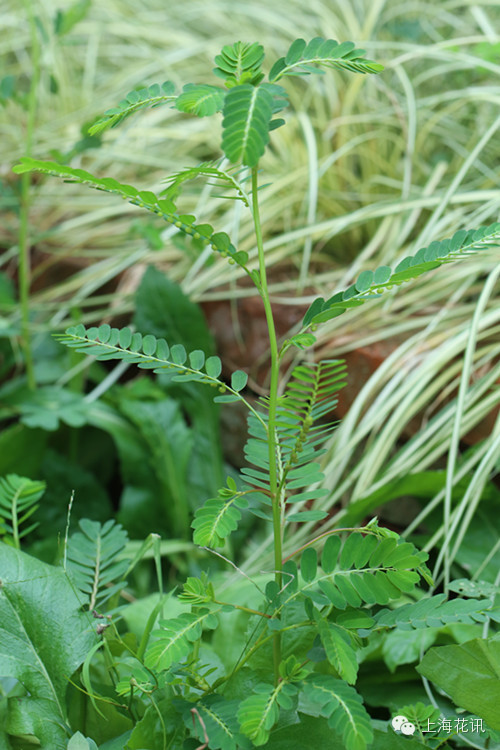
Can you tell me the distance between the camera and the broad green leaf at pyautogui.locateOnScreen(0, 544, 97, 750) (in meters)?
0.58

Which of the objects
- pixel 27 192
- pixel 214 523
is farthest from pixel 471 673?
pixel 27 192

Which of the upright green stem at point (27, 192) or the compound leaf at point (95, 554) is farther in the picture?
the upright green stem at point (27, 192)

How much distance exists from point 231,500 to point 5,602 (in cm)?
24

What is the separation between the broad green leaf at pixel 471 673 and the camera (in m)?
0.55

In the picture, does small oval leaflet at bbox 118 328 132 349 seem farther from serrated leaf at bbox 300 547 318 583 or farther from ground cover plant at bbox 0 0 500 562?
ground cover plant at bbox 0 0 500 562

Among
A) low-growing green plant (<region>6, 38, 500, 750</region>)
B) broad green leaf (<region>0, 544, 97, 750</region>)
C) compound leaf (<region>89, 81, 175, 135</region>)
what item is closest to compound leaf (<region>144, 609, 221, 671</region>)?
low-growing green plant (<region>6, 38, 500, 750</region>)

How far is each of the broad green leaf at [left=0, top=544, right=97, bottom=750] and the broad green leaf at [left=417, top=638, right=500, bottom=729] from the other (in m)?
0.29

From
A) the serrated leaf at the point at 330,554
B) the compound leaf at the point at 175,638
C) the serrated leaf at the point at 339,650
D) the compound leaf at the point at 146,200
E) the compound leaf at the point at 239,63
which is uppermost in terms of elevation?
the compound leaf at the point at 239,63

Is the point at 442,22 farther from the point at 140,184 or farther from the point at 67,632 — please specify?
the point at 67,632

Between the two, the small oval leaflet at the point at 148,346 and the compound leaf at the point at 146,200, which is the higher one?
the compound leaf at the point at 146,200

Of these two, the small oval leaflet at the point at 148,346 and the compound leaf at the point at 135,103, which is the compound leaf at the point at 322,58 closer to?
the compound leaf at the point at 135,103

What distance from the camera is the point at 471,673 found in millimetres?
550

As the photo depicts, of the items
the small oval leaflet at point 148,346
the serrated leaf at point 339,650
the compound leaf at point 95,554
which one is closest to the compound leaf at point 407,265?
the small oval leaflet at point 148,346

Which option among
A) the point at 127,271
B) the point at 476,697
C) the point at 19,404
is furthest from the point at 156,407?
the point at 476,697
